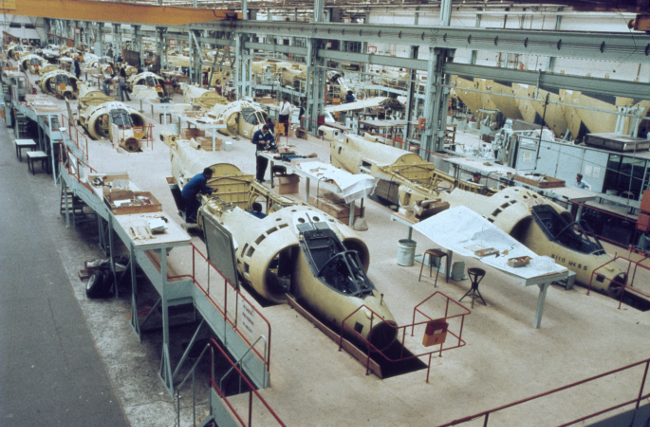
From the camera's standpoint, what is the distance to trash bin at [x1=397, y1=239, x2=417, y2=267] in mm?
13867

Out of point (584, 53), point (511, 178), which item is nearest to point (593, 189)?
point (511, 178)

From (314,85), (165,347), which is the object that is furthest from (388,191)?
(314,85)

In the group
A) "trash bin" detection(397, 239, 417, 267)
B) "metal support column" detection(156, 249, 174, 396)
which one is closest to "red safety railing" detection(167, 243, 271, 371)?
"metal support column" detection(156, 249, 174, 396)

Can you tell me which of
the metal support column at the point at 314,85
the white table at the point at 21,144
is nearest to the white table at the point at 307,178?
the metal support column at the point at 314,85

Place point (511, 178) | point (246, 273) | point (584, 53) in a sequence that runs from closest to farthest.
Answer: point (246, 273) < point (584, 53) < point (511, 178)

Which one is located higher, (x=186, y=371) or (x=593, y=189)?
(x=593, y=189)

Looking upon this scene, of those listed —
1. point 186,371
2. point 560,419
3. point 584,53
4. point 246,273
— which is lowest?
point 186,371

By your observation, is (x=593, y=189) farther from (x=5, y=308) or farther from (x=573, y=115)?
(x=5, y=308)

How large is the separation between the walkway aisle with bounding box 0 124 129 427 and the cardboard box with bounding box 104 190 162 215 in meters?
3.31

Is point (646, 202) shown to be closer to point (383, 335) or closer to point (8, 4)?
point (383, 335)

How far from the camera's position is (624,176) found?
18828 millimetres

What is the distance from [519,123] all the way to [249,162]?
53.3ft

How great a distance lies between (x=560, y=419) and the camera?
27.5 ft

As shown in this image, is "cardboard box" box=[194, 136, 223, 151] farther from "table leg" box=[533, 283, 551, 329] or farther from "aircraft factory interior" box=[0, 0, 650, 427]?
"table leg" box=[533, 283, 551, 329]
